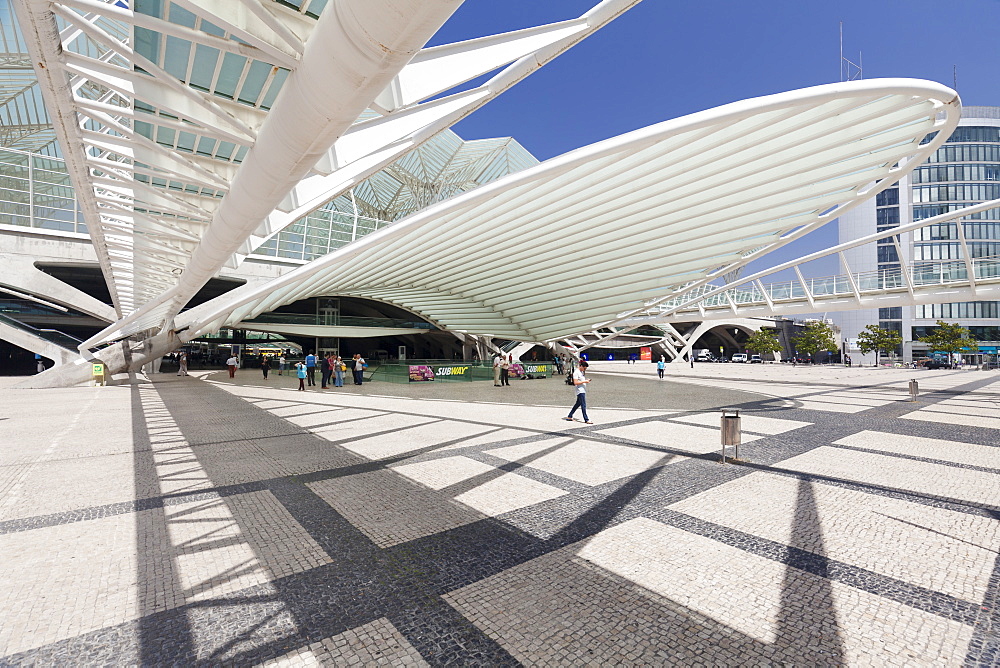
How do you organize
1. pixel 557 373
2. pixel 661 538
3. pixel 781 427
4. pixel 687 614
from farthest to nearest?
1. pixel 557 373
2. pixel 781 427
3. pixel 661 538
4. pixel 687 614

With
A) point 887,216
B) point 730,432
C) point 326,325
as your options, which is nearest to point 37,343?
point 326,325

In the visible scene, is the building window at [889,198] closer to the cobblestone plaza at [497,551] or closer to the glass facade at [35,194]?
the cobblestone plaza at [497,551]

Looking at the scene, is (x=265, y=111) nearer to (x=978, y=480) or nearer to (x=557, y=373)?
(x=978, y=480)

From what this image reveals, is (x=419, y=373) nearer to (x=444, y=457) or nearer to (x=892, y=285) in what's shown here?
(x=444, y=457)

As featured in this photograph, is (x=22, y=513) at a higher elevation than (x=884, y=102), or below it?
below

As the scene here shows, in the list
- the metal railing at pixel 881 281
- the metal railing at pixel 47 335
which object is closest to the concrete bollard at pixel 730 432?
the metal railing at pixel 881 281

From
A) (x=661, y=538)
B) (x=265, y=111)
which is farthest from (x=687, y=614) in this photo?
(x=265, y=111)

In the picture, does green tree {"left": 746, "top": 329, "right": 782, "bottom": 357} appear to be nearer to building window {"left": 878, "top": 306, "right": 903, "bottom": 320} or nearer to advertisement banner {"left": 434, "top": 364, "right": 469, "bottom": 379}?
building window {"left": 878, "top": 306, "right": 903, "bottom": 320}

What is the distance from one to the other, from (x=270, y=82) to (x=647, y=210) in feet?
41.0

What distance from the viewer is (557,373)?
30688mm

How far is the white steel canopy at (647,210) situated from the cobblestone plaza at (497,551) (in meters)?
5.51

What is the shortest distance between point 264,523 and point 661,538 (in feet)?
11.6

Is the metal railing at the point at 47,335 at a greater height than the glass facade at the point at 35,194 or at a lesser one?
lesser

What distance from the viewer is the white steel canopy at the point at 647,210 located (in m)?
9.73
